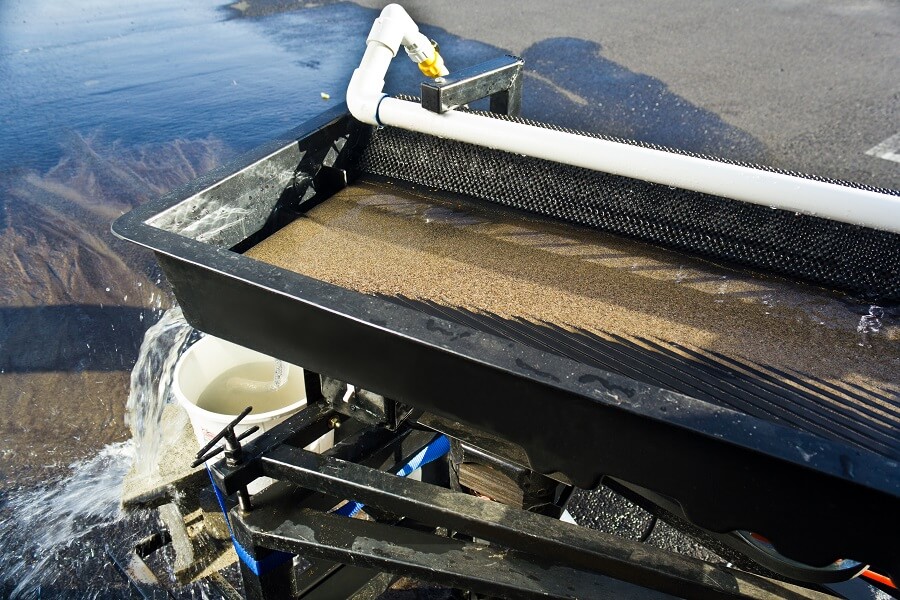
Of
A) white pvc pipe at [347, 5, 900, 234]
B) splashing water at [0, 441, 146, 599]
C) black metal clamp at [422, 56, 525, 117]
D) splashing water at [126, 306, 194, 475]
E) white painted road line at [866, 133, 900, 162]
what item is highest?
black metal clamp at [422, 56, 525, 117]

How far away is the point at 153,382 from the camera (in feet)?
7.92

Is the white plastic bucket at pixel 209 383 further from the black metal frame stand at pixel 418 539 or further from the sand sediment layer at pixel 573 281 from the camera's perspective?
the sand sediment layer at pixel 573 281

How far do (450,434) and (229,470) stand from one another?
411mm

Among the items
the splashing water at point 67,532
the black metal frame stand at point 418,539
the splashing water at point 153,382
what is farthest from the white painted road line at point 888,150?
the splashing water at point 67,532

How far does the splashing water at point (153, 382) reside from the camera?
2028 mm

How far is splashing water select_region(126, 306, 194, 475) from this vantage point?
2.03 m

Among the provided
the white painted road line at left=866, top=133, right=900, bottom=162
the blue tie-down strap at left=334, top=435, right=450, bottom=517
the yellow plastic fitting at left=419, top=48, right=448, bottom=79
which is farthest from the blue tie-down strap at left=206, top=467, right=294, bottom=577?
the white painted road line at left=866, top=133, right=900, bottom=162

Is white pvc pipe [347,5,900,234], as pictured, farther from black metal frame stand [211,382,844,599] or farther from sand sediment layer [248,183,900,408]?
black metal frame stand [211,382,844,599]

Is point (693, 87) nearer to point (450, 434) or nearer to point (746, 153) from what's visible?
point (746, 153)

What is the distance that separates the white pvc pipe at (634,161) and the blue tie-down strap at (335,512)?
0.71m

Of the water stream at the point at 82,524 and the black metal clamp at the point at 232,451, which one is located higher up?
the black metal clamp at the point at 232,451

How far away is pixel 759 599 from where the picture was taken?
43.8 inches

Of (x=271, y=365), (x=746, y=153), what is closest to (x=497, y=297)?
(x=271, y=365)

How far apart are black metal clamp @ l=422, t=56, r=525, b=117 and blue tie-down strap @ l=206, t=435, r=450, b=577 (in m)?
0.78
